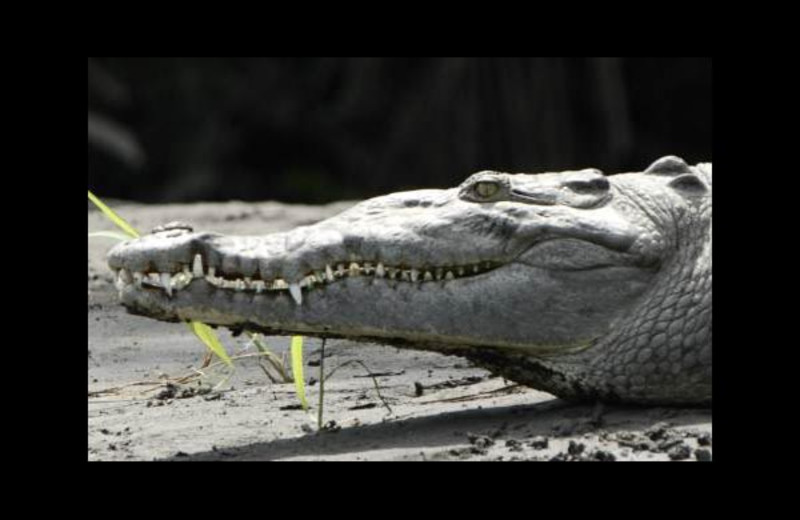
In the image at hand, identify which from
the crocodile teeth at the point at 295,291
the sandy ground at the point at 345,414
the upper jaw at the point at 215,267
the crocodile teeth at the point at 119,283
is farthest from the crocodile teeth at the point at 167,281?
the sandy ground at the point at 345,414

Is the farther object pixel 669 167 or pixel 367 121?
pixel 367 121

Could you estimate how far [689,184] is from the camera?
169 inches

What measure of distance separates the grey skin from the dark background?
28.9 ft

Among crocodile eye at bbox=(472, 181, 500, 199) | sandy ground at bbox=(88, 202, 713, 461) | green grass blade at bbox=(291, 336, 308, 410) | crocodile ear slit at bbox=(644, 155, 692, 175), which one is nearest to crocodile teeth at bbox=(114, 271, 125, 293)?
sandy ground at bbox=(88, 202, 713, 461)

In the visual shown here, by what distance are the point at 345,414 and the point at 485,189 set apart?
87cm

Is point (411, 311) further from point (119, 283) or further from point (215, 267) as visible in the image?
point (119, 283)

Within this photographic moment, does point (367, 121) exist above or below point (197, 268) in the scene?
above

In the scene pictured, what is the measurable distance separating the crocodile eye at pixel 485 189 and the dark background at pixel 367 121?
8.75m

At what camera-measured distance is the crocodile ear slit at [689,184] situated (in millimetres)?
4281

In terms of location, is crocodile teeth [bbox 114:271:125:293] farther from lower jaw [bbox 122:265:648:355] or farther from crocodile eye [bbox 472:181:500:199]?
crocodile eye [bbox 472:181:500:199]

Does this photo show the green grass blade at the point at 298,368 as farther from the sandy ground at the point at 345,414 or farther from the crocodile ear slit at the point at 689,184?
the crocodile ear slit at the point at 689,184

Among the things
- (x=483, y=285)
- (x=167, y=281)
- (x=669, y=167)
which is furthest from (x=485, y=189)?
(x=167, y=281)

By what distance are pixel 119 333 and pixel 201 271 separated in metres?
2.21
